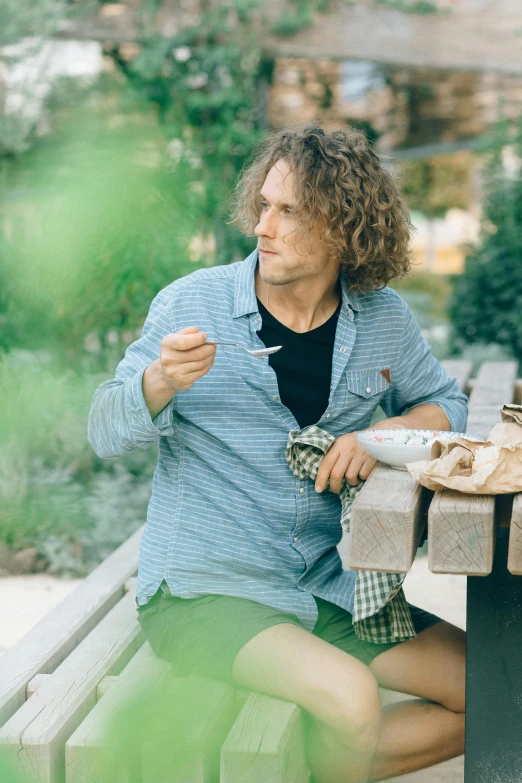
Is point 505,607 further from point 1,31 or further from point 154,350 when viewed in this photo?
point 1,31

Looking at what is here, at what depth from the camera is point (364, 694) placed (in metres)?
1.63

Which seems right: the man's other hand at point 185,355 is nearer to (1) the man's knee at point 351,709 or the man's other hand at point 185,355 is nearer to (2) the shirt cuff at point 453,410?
(1) the man's knee at point 351,709

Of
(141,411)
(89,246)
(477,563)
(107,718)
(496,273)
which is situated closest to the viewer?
(107,718)

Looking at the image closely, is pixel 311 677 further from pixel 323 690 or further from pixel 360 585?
pixel 360 585

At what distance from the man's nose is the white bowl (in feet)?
1.43

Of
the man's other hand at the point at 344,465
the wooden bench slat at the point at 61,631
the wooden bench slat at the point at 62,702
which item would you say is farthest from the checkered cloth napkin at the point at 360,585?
the wooden bench slat at the point at 61,631

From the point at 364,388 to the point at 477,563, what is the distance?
0.69 metres

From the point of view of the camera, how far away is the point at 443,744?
190 cm

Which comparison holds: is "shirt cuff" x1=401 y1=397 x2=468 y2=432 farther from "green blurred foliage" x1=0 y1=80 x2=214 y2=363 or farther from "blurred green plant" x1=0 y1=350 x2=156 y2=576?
"blurred green plant" x1=0 y1=350 x2=156 y2=576

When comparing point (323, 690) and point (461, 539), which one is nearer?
point (461, 539)

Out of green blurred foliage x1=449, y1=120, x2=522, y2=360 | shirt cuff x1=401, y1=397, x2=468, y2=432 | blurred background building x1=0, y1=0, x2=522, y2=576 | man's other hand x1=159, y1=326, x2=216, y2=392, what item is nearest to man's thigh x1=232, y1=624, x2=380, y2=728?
man's other hand x1=159, y1=326, x2=216, y2=392

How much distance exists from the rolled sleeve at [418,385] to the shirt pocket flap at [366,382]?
0.07 m

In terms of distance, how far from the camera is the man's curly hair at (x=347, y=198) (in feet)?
6.34

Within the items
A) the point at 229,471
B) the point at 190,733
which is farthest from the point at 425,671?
the point at 190,733
